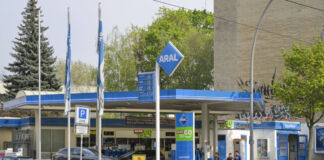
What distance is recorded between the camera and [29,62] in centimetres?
5938

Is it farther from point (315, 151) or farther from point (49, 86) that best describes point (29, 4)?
point (315, 151)

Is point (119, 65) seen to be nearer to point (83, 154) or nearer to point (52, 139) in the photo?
point (52, 139)

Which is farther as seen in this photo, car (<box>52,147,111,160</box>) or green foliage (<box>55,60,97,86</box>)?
green foliage (<box>55,60,97,86</box>)

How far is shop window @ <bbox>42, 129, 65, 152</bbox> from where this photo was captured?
45.9m

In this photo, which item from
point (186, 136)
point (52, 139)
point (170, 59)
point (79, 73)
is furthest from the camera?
point (79, 73)

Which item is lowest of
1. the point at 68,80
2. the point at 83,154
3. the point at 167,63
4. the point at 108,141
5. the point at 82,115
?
the point at 108,141

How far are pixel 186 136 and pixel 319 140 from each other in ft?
63.0

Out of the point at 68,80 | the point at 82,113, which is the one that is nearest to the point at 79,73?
the point at 68,80

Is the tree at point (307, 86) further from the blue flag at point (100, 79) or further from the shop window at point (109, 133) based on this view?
the shop window at point (109, 133)

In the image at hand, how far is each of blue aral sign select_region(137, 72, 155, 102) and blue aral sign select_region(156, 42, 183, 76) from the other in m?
1.29

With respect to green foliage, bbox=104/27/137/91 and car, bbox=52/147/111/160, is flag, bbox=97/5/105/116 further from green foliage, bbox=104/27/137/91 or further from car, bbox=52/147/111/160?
green foliage, bbox=104/27/137/91

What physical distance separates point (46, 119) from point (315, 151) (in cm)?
2239

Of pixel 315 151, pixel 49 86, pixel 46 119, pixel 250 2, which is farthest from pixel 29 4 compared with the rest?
pixel 315 151

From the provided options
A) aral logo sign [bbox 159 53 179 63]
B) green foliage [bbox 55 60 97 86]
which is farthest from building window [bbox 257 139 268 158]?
green foliage [bbox 55 60 97 86]
